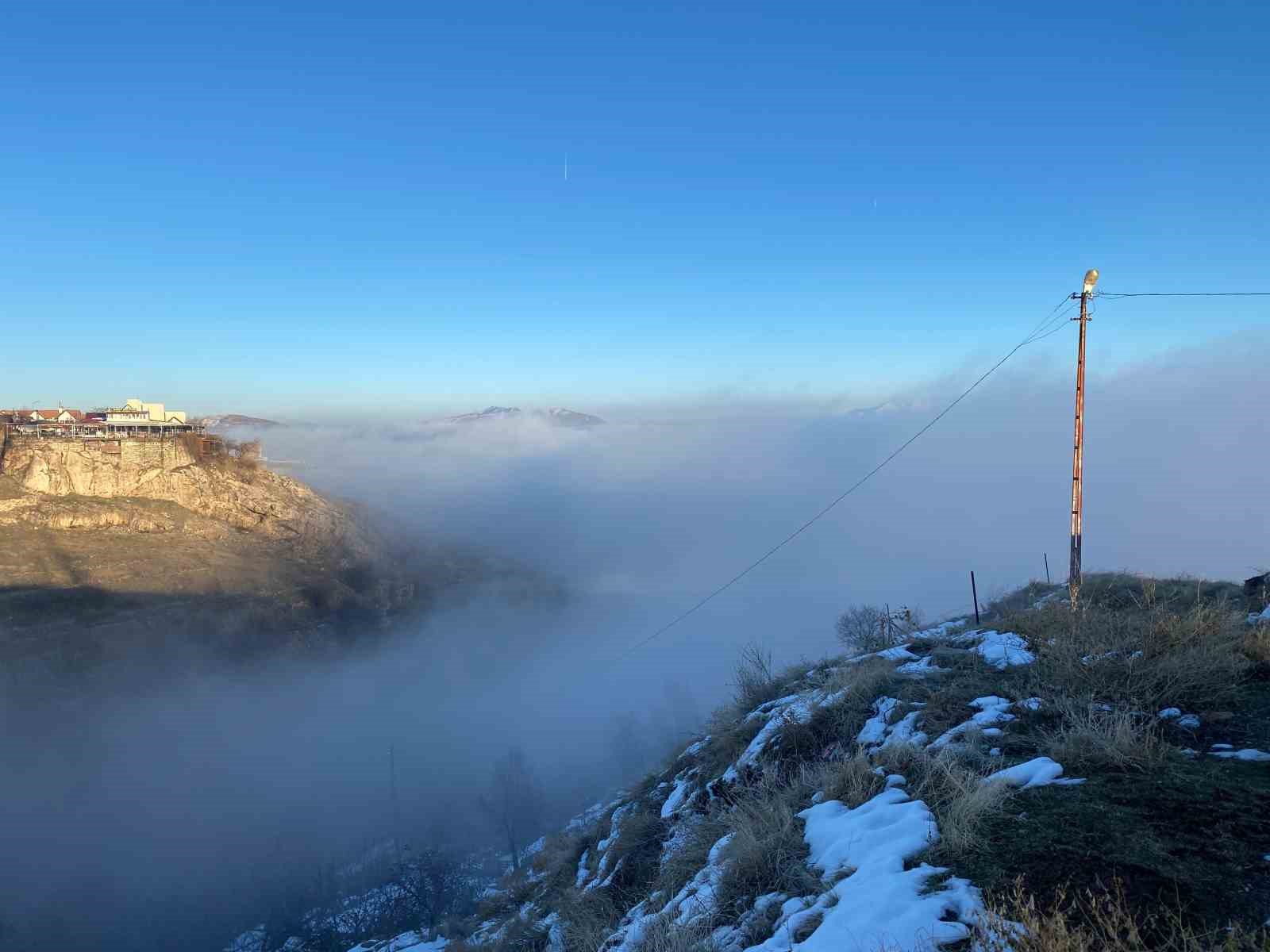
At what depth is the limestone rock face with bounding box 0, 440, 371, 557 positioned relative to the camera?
74.9 metres

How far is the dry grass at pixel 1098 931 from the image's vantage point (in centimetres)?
292

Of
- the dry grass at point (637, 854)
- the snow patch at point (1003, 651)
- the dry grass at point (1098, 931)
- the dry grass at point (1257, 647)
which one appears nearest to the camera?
the dry grass at point (1098, 931)

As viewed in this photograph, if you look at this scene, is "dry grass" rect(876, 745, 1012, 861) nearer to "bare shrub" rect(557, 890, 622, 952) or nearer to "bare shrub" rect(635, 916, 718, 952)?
"bare shrub" rect(635, 916, 718, 952)

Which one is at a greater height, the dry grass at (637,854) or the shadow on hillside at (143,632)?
the dry grass at (637,854)

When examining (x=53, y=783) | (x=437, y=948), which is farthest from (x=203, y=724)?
(x=437, y=948)

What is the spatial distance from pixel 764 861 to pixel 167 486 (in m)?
97.8

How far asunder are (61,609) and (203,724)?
58.8 ft

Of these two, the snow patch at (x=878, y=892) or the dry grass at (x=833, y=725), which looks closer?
the snow patch at (x=878, y=892)

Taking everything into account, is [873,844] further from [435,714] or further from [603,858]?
[435,714]

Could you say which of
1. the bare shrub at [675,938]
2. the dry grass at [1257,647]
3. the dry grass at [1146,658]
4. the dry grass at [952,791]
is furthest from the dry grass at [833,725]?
the dry grass at [1257,647]

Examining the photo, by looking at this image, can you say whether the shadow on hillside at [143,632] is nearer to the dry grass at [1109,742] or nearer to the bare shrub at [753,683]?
the bare shrub at [753,683]

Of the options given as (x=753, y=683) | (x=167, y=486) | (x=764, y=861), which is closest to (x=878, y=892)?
(x=764, y=861)

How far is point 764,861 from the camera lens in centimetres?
512

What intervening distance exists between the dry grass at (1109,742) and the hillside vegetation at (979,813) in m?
0.02
